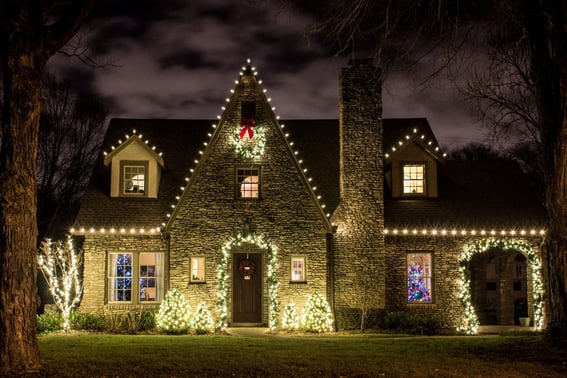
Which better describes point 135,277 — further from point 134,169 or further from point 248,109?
point 248,109

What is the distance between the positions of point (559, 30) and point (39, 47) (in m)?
9.46

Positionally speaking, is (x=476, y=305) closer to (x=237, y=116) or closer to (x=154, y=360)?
(x=237, y=116)

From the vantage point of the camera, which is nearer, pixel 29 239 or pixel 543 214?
pixel 29 239

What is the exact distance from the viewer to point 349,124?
68.9 feet

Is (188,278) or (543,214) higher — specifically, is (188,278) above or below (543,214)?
below

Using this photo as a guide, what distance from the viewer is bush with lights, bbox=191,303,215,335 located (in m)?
19.3

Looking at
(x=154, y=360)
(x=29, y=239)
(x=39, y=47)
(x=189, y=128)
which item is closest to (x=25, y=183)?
(x=29, y=239)

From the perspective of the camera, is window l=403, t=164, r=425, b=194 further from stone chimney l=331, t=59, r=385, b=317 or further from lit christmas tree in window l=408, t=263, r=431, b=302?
lit christmas tree in window l=408, t=263, r=431, b=302

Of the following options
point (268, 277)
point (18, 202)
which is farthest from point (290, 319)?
point (18, 202)

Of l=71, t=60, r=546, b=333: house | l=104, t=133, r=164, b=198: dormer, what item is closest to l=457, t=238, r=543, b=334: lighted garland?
l=71, t=60, r=546, b=333: house

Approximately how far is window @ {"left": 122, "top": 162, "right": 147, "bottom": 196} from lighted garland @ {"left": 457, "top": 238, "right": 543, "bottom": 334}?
11164 mm

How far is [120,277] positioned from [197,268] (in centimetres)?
274

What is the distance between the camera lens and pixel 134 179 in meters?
22.3

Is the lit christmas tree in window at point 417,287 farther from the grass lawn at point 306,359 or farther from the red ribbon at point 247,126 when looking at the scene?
the red ribbon at point 247,126
